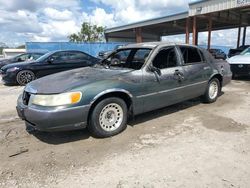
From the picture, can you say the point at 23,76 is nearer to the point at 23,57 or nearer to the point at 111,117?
the point at 23,57

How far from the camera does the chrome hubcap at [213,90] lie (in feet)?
21.2

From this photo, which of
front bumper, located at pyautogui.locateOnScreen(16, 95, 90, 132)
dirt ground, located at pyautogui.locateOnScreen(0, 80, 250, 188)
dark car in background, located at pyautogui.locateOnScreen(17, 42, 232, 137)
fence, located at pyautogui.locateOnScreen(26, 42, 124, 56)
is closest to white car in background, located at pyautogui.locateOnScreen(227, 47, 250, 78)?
dark car in background, located at pyautogui.locateOnScreen(17, 42, 232, 137)

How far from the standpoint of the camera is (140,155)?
142 inches

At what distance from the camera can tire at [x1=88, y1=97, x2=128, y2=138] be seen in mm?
4047

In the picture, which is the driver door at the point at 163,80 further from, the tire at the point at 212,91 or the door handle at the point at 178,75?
the tire at the point at 212,91

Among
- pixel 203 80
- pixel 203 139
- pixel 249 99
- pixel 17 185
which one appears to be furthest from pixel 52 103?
pixel 249 99

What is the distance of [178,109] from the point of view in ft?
19.6

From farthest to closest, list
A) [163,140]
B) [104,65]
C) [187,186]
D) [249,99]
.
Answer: [249,99] → [104,65] → [163,140] → [187,186]

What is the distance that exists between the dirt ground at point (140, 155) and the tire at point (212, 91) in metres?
1.07

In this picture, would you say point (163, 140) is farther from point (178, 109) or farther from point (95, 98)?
point (178, 109)

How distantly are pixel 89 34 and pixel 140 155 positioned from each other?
170 feet

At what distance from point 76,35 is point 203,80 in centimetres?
5090

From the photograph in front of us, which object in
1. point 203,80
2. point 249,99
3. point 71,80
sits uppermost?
point 71,80

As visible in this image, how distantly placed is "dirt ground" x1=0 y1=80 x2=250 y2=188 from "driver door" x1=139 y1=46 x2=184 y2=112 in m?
0.44
